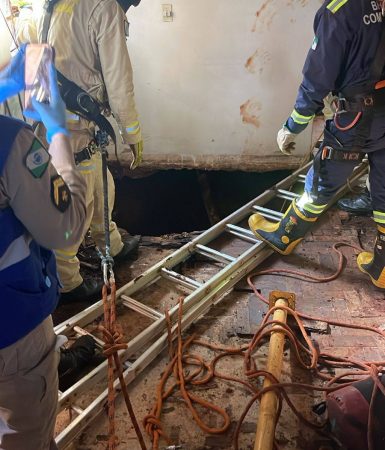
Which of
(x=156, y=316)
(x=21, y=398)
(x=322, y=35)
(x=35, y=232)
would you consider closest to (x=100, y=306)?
(x=156, y=316)

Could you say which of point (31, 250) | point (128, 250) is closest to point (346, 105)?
point (128, 250)

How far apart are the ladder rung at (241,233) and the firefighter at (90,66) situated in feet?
3.83

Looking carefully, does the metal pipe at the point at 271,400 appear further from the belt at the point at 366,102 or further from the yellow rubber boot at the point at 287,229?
the belt at the point at 366,102

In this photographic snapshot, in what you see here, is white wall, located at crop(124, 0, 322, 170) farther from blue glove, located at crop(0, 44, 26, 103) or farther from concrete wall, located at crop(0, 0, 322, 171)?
blue glove, located at crop(0, 44, 26, 103)

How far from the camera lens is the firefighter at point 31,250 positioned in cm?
121

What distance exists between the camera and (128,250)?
11.6ft

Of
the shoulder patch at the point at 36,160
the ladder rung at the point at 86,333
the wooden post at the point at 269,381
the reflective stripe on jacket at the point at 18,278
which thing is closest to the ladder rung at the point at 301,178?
the wooden post at the point at 269,381

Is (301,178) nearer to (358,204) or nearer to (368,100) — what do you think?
(358,204)

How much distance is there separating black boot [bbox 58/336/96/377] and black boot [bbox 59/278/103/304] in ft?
1.64

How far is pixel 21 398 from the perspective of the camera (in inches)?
56.6

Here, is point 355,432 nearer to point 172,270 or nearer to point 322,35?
point 172,270

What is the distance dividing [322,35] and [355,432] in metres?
2.14

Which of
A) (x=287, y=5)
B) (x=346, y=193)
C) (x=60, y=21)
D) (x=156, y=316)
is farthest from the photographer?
(x=346, y=193)

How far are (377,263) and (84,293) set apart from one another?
2090 millimetres
